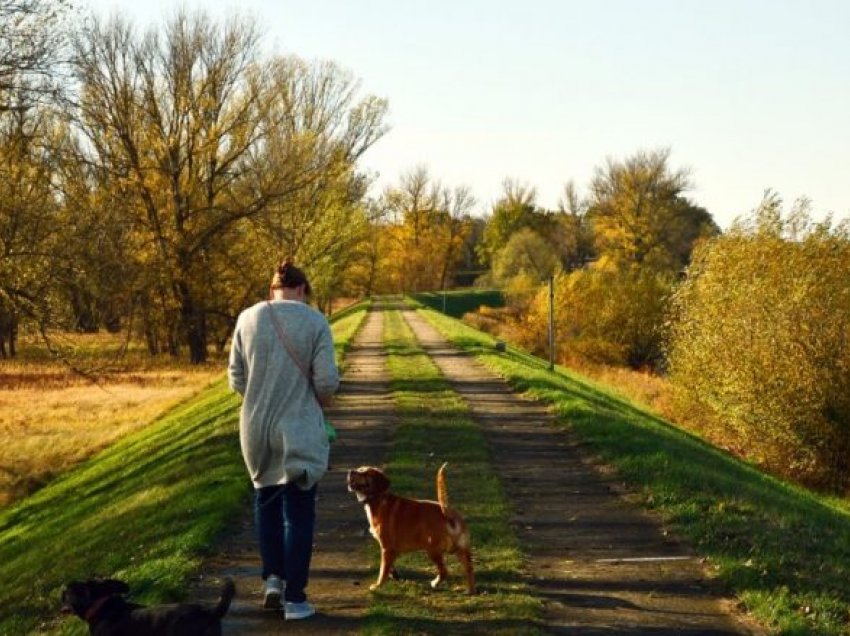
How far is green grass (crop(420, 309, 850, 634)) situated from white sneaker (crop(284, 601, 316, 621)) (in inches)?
110

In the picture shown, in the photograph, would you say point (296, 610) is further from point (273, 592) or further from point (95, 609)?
point (95, 609)

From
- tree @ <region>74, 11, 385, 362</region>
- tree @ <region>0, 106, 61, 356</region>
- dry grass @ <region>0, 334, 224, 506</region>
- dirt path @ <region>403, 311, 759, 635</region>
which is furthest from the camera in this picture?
tree @ <region>74, 11, 385, 362</region>

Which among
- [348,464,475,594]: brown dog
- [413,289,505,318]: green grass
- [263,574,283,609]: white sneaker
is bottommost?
[263,574,283,609]: white sneaker

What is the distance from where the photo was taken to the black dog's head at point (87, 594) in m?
5.25

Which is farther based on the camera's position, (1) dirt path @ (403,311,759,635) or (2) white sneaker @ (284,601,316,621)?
(1) dirt path @ (403,311,759,635)

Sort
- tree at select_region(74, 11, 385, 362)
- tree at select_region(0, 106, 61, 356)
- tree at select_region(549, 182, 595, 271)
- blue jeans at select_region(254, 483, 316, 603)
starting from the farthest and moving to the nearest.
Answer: tree at select_region(549, 182, 595, 271) → tree at select_region(74, 11, 385, 362) → tree at select_region(0, 106, 61, 356) → blue jeans at select_region(254, 483, 316, 603)

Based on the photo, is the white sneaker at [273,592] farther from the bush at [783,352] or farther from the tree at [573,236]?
the tree at [573,236]

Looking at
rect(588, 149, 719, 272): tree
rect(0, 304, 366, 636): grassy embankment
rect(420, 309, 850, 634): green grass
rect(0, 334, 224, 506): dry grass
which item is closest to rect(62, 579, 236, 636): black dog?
rect(0, 304, 366, 636): grassy embankment

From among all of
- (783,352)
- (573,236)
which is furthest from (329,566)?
(573,236)

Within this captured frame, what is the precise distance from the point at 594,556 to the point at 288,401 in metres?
3.03

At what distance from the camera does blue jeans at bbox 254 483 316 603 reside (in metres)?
5.97

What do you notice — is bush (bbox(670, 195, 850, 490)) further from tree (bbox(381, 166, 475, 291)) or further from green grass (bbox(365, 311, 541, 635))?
tree (bbox(381, 166, 475, 291))

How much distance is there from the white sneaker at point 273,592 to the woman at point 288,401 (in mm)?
109

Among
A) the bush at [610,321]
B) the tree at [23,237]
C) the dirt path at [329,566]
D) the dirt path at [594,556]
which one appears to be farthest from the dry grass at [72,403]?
the bush at [610,321]
